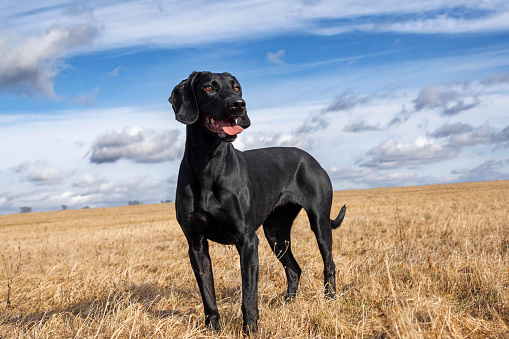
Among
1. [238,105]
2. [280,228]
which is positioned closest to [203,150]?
[238,105]

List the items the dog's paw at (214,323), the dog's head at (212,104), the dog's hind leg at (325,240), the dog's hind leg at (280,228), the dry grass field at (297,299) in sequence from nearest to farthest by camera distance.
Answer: the dry grass field at (297,299) < the dog's head at (212,104) < the dog's paw at (214,323) < the dog's hind leg at (325,240) < the dog's hind leg at (280,228)

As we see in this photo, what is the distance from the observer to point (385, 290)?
5.00m

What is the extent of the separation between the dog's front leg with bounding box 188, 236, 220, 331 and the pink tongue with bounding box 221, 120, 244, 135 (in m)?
1.10

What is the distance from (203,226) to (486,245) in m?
6.19

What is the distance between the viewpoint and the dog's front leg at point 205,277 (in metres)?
4.26

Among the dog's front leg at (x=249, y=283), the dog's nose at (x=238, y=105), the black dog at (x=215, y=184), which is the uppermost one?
the dog's nose at (x=238, y=105)

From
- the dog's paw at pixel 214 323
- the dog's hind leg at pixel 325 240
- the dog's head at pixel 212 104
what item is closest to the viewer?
the dog's head at pixel 212 104

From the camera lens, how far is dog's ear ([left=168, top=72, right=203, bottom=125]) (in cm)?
404

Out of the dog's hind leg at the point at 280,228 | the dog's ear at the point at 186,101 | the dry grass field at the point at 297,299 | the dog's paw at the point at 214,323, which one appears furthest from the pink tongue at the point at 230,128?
the dog's hind leg at the point at 280,228

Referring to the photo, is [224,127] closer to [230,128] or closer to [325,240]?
[230,128]

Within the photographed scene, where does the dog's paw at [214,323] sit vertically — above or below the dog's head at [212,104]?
below

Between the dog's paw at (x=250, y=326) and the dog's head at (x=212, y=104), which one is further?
the dog's paw at (x=250, y=326)

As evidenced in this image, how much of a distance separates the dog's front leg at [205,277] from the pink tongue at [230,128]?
110 centimetres

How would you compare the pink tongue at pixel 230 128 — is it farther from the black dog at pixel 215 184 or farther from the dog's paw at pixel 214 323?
the dog's paw at pixel 214 323
